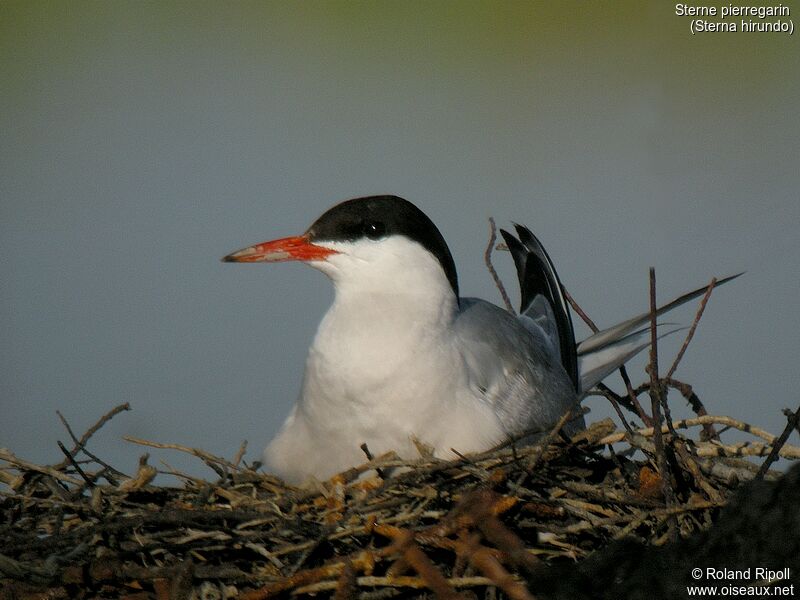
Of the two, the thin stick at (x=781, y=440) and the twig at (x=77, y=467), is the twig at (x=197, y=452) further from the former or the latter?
the thin stick at (x=781, y=440)

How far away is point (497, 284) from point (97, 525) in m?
2.34

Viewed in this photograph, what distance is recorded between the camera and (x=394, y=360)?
3.94m

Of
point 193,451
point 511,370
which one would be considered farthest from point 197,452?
point 511,370

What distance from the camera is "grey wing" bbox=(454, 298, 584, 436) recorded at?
4.17 meters

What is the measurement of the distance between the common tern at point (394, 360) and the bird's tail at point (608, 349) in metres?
0.69

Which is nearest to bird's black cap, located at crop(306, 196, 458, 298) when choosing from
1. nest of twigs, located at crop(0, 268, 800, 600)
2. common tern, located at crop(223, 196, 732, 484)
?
common tern, located at crop(223, 196, 732, 484)

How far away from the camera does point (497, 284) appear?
5.01 m

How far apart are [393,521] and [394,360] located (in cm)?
80

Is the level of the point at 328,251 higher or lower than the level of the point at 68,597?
higher

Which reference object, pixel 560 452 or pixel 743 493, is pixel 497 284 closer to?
pixel 560 452

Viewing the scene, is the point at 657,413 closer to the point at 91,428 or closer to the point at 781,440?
the point at 781,440

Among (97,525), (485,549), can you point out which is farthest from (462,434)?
(97,525)

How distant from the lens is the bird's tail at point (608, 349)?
5020 millimetres

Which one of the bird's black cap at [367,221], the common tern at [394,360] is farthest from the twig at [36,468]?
the bird's black cap at [367,221]
